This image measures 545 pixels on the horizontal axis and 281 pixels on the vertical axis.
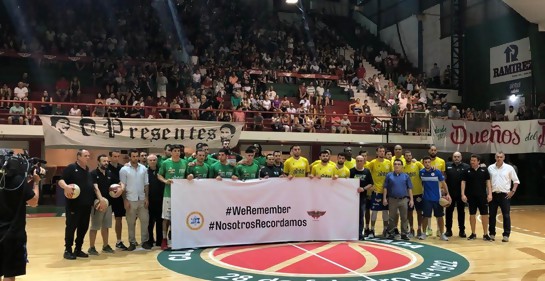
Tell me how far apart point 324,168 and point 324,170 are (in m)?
0.04

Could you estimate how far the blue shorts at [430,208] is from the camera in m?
9.49

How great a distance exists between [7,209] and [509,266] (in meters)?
6.71

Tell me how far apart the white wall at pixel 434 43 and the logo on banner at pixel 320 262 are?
760 inches

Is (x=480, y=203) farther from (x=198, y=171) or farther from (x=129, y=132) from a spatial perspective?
(x=129, y=132)

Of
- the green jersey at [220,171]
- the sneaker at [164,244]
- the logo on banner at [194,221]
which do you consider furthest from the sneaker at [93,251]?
the green jersey at [220,171]

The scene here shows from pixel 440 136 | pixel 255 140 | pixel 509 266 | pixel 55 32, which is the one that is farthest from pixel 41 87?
pixel 509 266

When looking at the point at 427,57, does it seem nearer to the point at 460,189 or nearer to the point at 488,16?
the point at 488,16

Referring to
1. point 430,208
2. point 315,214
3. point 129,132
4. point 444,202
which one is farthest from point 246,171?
point 129,132

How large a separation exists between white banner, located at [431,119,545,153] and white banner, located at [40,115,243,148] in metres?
7.33

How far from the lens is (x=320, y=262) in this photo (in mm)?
7191

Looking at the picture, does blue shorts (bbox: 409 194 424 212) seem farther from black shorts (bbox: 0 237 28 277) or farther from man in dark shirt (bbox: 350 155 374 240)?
black shorts (bbox: 0 237 28 277)

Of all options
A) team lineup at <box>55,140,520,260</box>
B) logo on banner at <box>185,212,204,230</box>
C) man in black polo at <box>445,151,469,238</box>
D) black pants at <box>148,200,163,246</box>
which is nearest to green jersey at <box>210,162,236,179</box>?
team lineup at <box>55,140,520,260</box>

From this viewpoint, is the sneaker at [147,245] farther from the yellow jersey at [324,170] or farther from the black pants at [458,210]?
the black pants at [458,210]

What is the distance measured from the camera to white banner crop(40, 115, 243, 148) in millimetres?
13883
